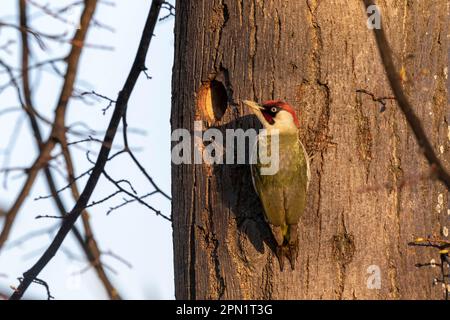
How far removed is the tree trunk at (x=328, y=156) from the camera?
3707 mm

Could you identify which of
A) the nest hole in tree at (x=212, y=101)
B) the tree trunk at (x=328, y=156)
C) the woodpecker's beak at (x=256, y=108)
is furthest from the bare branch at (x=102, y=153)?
the woodpecker's beak at (x=256, y=108)

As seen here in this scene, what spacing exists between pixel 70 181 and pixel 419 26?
2265 millimetres

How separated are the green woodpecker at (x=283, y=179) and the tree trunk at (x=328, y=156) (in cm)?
6

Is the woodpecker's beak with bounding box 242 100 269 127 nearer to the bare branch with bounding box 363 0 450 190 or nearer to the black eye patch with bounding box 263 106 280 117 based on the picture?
the black eye patch with bounding box 263 106 280 117

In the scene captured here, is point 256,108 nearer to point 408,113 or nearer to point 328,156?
point 328,156

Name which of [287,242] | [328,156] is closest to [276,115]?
[328,156]

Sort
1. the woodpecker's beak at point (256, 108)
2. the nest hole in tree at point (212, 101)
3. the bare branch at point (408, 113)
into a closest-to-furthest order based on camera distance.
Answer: the bare branch at point (408, 113) < the woodpecker's beak at point (256, 108) < the nest hole in tree at point (212, 101)

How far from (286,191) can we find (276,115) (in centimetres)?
41

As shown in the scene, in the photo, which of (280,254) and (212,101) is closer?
(280,254)

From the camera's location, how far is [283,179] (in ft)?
12.9

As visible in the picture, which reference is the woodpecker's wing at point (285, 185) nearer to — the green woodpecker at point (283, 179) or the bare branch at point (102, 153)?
the green woodpecker at point (283, 179)

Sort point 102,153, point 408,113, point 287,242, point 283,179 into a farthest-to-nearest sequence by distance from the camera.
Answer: point 102,153, point 283,179, point 287,242, point 408,113
